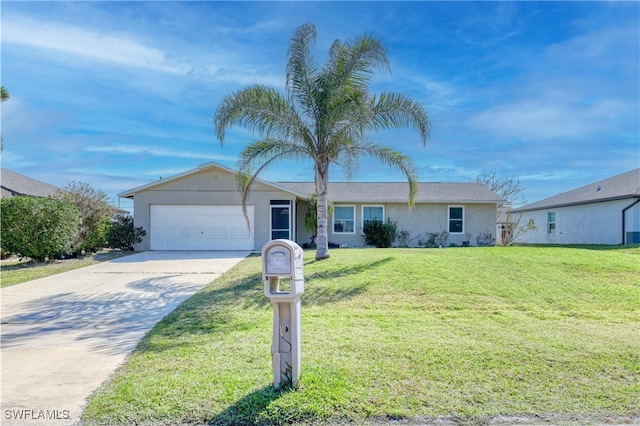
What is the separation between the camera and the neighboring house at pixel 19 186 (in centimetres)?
2089

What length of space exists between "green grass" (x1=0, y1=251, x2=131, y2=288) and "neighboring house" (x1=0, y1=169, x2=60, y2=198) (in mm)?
6044

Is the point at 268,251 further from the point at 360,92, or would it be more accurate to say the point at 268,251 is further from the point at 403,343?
the point at 360,92

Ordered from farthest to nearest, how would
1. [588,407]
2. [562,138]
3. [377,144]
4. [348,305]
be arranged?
1. [562,138]
2. [377,144]
3. [348,305]
4. [588,407]

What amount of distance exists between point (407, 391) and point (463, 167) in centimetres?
3059

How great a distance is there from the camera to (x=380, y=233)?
2025cm

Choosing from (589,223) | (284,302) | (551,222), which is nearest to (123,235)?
(284,302)

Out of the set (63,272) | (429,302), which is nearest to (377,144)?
(429,302)

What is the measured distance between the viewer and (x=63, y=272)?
12.5m

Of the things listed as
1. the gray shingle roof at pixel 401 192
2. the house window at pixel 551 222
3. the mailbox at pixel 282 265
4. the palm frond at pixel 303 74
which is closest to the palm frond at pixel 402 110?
the palm frond at pixel 303 74

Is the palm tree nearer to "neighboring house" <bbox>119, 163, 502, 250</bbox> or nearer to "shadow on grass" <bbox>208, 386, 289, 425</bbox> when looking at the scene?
"neighboring house" <bbox>119, 163, 502, 250</bbox>

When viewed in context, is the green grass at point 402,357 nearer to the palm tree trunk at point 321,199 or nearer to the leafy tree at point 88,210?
the palm tree trunk at point 321,199

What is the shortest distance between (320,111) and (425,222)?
38.2 feet

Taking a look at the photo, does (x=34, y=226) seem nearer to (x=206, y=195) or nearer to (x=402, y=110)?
(x=206, y=195)

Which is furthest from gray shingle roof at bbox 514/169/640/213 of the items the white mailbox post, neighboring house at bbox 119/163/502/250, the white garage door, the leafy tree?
the leafy tree
